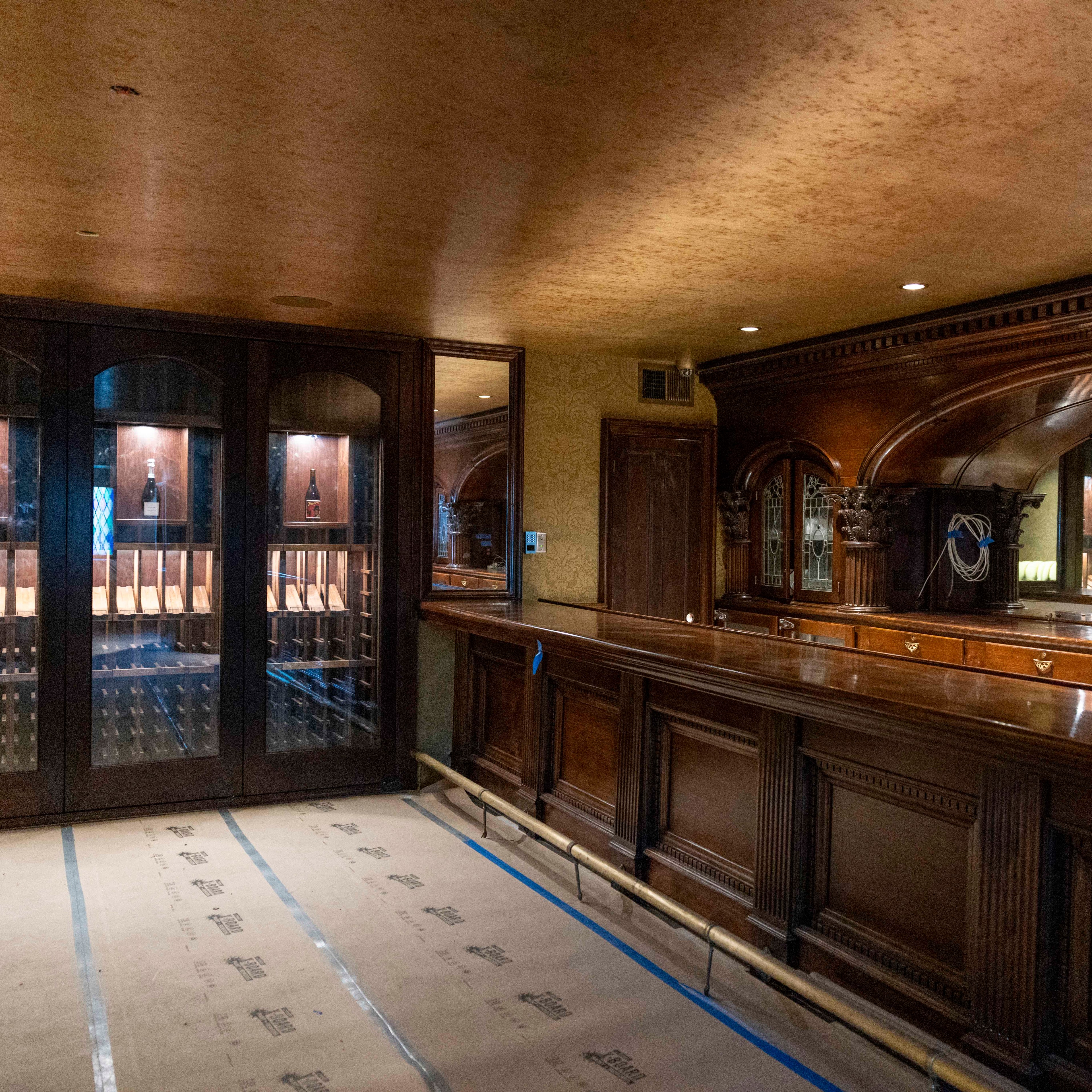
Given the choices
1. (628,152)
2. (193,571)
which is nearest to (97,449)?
(193,571)

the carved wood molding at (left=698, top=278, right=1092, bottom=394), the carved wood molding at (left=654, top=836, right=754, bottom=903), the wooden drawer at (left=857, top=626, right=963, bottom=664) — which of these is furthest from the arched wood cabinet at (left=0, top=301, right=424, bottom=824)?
the wooden drawer at (left=857, top=626, right=963, bottom=664)

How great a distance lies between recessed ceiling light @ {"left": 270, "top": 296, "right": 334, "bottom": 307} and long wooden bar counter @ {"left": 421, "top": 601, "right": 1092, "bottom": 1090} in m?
1.55

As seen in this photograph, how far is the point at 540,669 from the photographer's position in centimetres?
444

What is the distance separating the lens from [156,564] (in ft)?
15.5

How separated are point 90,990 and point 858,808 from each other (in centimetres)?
223

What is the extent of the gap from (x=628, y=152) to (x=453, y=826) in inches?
120

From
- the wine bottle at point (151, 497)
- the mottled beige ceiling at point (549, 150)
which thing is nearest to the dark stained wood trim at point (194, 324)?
the mottled beige ceiling at point (549, 150)

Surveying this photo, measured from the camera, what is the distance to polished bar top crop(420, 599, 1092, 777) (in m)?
2.04

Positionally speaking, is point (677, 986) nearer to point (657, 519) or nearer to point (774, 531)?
point (657, 519)

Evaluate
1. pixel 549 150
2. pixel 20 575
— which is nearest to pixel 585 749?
pixel 549 150

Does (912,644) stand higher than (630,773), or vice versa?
(912,644)

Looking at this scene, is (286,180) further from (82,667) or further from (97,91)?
(82,667)

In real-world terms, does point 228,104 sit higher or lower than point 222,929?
higher

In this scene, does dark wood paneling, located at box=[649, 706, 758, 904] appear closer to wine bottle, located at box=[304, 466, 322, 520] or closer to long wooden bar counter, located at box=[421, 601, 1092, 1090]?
long wooden bar counter, located at box=[421, 601, 1092, 1090]
